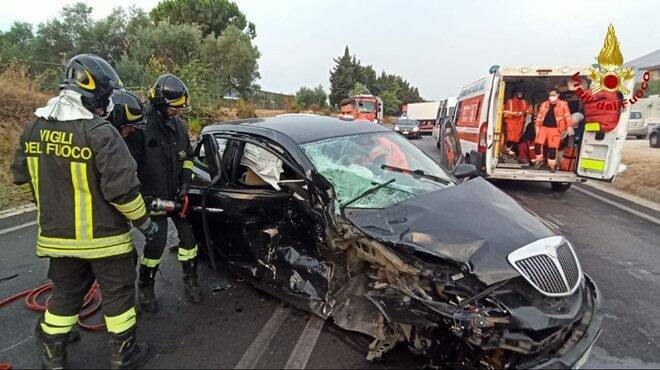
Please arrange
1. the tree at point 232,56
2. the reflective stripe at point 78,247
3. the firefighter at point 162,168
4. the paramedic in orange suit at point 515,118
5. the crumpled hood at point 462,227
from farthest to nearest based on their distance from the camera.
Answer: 1. the tree at point 232,56
2. the paramedic in orange suit at point 515,118
3. the firefighter at point 162,168
4. the reflective stripe at point 78,247
5. the crumpled hood at point 462,227

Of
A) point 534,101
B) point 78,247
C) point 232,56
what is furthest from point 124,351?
point 232,56

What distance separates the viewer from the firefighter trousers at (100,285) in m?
2.41

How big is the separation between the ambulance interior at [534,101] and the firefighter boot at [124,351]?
6414 mm

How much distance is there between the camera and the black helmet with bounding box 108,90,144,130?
2947mm

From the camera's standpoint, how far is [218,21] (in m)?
38.5

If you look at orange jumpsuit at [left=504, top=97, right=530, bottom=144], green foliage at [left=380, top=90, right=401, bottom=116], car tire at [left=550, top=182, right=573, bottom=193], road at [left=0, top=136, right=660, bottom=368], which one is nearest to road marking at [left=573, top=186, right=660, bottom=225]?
car tire at [left=550, top=182, right=573, bottom=193]

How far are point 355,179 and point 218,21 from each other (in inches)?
1594

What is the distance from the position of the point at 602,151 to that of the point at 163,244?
6.90 meters

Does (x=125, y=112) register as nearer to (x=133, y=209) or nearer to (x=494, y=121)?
(x=133, y=209)

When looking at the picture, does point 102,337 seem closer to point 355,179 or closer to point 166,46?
point 355,179

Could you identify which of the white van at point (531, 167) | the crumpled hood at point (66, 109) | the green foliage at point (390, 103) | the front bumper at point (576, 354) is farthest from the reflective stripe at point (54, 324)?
the green foliage at point (390, 103)

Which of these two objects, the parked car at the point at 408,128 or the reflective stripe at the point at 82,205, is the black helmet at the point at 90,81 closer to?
the reflective stripe at the point at 82,205

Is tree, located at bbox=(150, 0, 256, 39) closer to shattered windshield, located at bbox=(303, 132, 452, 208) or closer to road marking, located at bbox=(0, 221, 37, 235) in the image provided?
road marking, located at bbox=(0, 221, 37, 235)

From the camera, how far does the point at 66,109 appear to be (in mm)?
2252
